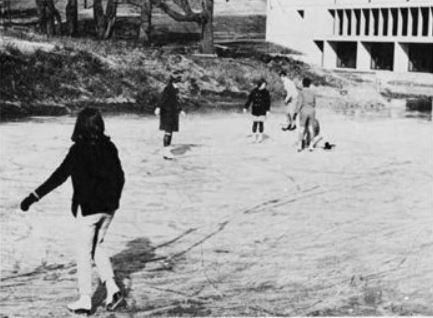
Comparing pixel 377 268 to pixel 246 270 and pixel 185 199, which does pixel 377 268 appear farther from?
pixel 185 199

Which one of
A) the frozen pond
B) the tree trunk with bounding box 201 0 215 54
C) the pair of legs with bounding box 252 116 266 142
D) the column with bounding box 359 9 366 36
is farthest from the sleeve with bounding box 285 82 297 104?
the column with bounding box 359 9 366 36

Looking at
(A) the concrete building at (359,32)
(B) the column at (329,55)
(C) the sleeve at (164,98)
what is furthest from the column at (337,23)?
(C) the sleeve at (164,98)

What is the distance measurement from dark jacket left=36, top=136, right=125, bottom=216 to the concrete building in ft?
110

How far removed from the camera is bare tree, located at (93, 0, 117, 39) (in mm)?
26391

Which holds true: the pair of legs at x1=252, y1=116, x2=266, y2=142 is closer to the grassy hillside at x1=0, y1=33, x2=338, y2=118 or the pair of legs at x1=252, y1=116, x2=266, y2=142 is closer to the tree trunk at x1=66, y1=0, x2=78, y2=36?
the grassy hillside at x1=0, y1=33, x2=338, y2=118

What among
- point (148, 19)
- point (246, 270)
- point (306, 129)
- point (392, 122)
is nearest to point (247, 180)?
point (306, 129)

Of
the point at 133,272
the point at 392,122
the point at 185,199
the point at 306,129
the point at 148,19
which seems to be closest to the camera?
the point at 133,272

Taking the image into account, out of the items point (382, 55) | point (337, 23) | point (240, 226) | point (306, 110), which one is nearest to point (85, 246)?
point (240, 226)

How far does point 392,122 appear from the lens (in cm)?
1945

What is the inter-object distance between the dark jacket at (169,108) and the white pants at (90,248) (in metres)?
6.59

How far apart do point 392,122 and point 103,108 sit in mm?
7252

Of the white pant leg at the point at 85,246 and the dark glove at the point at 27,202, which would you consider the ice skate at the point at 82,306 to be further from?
the dark glove at the point at 27,202

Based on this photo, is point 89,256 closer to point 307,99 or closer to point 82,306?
point 82,306

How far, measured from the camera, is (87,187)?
5855 millimetres
